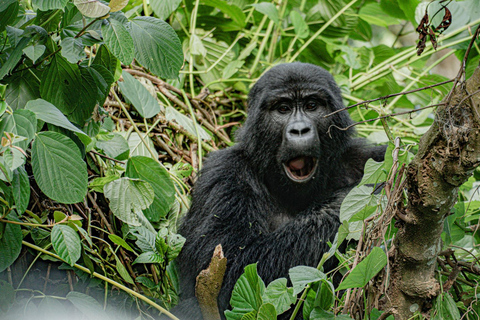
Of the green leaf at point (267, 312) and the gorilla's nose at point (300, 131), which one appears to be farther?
the gorilla's nose at point (300, 131)

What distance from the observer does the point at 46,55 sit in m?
2.11

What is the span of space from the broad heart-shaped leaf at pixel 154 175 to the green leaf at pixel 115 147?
17 centimetres

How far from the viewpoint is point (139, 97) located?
2934 millimetres

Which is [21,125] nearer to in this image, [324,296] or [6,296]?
[6,296]

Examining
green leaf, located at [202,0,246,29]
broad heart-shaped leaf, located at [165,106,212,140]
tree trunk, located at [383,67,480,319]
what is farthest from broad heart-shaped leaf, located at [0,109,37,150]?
green leaf, located at [202,0,246,29]

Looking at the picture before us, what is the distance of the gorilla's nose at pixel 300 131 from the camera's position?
8.77 ft

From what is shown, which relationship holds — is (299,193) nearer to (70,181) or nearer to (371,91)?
(70,181)

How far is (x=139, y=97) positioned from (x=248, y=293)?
1.57 m

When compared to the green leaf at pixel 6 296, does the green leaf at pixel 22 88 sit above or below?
above

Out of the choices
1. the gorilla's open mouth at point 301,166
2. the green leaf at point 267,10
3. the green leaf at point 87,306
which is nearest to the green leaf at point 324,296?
the green leaf at point 87,306

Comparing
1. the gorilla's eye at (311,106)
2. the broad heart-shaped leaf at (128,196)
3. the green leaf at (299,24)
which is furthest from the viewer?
the green leaf at (299,24)

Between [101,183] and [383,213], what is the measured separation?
140 cm

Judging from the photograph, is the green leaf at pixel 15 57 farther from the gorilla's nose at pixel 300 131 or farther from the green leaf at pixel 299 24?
the green leaf at pixel 299 24

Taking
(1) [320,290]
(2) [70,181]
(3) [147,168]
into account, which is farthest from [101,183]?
(1) [320,290]
